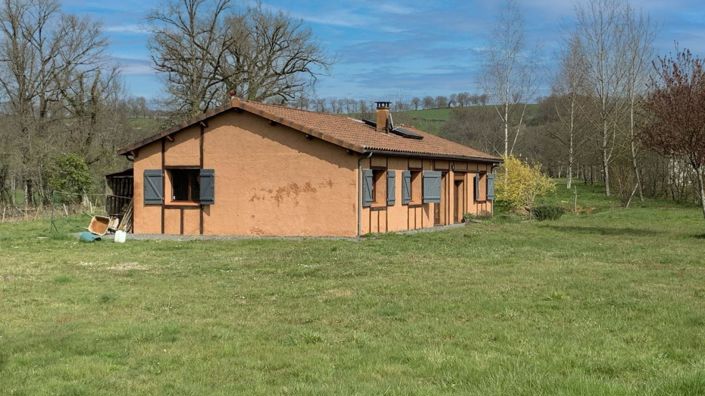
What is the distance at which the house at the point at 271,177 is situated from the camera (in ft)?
61.3

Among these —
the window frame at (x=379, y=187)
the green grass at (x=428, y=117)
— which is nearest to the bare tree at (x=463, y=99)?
the green grass at (x=428, y=117)

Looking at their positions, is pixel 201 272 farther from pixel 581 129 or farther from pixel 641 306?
pixel 581 129

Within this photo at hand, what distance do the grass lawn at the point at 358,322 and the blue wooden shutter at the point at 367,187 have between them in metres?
4.17

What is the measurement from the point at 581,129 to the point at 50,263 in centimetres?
4390

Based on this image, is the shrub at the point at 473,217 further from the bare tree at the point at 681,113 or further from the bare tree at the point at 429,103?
the bare tree at the point at 429,103

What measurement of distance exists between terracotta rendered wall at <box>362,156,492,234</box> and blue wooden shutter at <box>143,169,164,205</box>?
20.6ft

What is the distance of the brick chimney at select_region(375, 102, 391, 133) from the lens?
2350 centimetres

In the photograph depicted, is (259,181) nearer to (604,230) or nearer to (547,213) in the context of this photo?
(604,230)

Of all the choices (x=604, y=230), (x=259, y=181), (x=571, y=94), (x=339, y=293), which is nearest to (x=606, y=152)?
(x=571, y=94)

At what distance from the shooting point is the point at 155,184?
20297 mm

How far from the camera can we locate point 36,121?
36469 millimetres

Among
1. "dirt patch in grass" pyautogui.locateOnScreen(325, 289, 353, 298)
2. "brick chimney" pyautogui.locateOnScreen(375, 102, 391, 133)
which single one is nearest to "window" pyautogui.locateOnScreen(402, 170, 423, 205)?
"brick chimney" pyautogui.locateOnScreen(375, 102, 391, 133)

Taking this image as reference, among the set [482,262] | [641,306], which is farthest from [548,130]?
[641,306]

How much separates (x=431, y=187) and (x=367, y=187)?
3.78m
